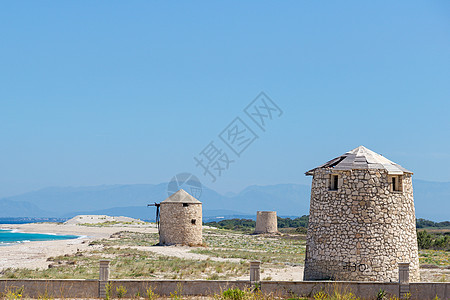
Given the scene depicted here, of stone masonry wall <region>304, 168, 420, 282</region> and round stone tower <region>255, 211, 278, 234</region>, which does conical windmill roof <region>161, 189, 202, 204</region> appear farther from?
round stone tower <region>255, 211, 278, 234</region>

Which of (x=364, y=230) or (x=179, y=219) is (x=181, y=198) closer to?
(x=179, y=219)

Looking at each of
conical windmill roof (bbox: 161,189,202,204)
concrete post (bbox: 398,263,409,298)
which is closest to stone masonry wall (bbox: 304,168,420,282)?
concrete post (bbox: 398,263,409,298)

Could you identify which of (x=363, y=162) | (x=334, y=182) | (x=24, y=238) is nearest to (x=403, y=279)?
(x=334, y=182)

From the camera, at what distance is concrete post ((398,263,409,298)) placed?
13.7 metres

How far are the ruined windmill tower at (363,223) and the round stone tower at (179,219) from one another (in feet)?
54.2

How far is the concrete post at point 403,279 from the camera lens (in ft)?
45.0

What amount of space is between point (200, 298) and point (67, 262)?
11.6 meters

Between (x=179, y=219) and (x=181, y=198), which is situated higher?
(x=181, y=198)

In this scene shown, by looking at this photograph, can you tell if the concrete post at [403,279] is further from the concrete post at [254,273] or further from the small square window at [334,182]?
the concrete post at [254,273]

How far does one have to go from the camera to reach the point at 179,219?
31250 mm

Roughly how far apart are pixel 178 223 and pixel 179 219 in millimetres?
260

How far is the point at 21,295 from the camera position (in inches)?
511

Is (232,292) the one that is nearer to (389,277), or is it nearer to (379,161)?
(389,277)

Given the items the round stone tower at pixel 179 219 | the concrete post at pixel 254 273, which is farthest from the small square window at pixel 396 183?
the round stone tower at pixel 179 219
